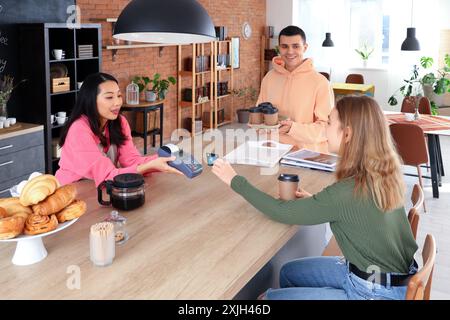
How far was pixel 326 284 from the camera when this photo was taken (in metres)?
2.21

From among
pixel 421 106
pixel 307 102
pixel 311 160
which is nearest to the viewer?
pixel 311 160

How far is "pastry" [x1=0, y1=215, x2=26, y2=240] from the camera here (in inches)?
60.6

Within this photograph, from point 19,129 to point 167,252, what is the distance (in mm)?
3431

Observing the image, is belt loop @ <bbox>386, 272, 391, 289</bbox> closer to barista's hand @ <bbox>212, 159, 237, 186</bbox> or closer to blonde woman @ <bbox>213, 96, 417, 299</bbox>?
blonde woman @ <bbox>213, 96, 417, 299</bbox>

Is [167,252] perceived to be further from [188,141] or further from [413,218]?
[188,141]

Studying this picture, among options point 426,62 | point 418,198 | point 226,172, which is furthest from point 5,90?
point 426,62

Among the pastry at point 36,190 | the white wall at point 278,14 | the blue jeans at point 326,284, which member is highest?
the white wall at point 278,14

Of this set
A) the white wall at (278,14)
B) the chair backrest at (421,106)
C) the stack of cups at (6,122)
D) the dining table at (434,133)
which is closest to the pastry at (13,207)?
the stack of cups at (6,122)

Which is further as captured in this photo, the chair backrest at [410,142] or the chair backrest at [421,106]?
the chair backrest at [421,106]

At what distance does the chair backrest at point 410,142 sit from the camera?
16.1 ft

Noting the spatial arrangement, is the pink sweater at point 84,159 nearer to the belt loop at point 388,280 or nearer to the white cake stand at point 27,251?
the white cake stand at point 27,251

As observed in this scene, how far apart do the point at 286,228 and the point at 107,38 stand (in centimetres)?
503

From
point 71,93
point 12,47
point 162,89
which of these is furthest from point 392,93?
point 12,47

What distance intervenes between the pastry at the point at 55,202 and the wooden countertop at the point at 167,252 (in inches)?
6.4
